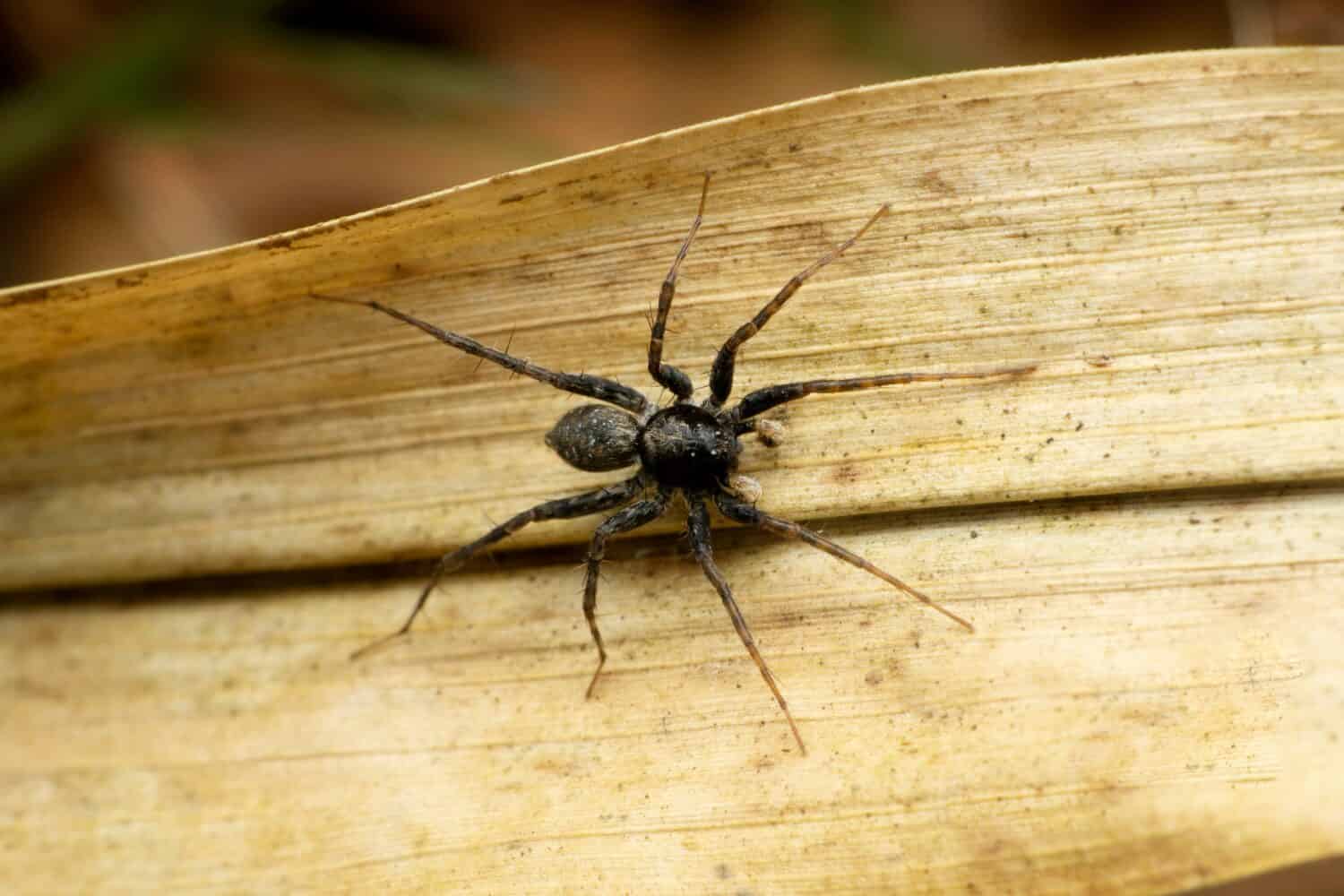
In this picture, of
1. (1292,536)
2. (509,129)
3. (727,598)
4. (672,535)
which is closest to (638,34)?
(509,129)

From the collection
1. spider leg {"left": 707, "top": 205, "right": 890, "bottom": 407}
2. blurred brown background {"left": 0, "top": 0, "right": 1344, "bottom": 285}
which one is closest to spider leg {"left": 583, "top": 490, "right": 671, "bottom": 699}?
spider leg {"left": 707, "top": 205, "right": 890, "bottom": 407}

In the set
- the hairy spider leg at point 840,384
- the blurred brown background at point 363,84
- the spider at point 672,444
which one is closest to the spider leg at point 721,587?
the spider at point 672,444

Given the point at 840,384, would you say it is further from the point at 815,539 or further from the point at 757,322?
the point at 815,539

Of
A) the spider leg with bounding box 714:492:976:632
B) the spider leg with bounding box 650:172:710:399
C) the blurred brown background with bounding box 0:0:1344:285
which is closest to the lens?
the spider leg with bounding box 714:492:976:632

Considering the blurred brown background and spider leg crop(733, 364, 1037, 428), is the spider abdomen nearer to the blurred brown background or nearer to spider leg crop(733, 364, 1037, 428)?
spider leg crop(733, 364, 1037, 428)

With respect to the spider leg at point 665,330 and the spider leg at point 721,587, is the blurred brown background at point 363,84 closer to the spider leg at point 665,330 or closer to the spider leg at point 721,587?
the spider leg at point 665,330

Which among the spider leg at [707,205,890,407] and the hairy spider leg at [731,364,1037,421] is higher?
the spider leg at [707,205,890,407]

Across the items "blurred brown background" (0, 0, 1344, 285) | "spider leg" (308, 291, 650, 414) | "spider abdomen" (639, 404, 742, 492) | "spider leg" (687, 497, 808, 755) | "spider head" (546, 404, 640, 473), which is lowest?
"spider leg" (687, 497, 808, 755)
